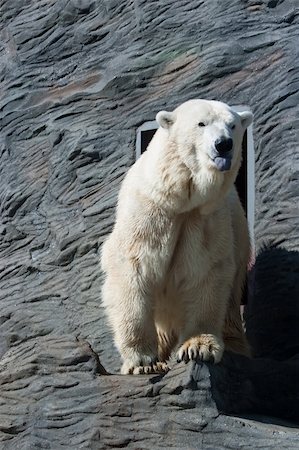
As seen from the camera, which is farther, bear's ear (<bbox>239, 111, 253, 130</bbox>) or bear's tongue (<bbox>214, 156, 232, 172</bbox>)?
bear's ear (<bbox>239, 111, 253, 130</bbox>)

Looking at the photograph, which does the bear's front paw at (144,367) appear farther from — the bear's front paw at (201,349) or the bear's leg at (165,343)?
the bear's leg at (165,343)

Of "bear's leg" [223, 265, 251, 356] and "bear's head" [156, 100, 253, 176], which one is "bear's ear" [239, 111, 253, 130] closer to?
"bear's head" [156, 100, 253, 176]

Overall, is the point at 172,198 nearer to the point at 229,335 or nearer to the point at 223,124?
the point at 223,124

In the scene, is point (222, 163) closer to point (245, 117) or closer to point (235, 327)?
point (245, 117)

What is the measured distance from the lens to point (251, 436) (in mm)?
4598

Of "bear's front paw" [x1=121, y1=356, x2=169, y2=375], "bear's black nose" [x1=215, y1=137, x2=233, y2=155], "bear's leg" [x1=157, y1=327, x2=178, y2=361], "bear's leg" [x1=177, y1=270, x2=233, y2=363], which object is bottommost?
"bear's leg" [x1=157, y1=327, x2=178, y2=361]

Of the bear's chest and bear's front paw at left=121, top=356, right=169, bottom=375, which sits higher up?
the bear's chest

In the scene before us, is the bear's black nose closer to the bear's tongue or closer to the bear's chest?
the bear's tongue

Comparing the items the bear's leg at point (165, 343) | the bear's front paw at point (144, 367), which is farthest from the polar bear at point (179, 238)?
the bear's leg at point (165, 343)

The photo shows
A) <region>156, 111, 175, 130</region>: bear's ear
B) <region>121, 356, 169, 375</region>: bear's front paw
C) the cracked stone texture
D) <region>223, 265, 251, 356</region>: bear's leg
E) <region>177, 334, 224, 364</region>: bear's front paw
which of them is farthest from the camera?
the cracked stone texture

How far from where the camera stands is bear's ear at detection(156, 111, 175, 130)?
560 centimetres

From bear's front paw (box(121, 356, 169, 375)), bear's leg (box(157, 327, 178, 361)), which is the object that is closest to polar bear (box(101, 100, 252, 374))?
bear's front paw (box(121, 356, 169, 375))

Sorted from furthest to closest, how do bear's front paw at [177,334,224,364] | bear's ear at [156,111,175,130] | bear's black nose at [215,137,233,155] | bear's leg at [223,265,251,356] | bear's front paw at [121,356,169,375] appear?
bear's leg at [223,265,251,356] < bear's ear at [156,111,175,130] < bear's front paw at [121,356,169,375] < bear's black nose at [215,137,233,155] < bear's front paw at [177,334,224,364]

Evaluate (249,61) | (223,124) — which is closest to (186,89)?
(249,61)
